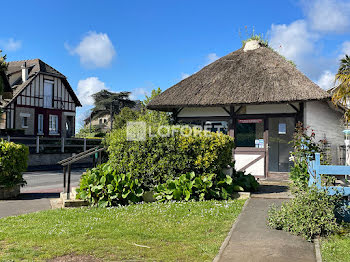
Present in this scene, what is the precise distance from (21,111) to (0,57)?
→ 11.3 meters

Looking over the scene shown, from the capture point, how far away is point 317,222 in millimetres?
5609

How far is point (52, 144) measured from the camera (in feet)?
84.6

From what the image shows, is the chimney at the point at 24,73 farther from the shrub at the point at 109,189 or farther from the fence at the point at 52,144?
the shrub at the point at 109,189

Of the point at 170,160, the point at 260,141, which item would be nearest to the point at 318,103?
the point at 260,141

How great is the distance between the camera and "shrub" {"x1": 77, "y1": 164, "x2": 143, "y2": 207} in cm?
847

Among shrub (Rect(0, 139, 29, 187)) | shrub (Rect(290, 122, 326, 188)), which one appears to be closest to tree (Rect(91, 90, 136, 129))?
shrub (Rect(0, 139, 29, 187))

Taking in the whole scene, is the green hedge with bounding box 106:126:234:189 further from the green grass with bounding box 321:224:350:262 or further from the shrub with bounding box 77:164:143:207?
the green grass with bounding box 321:224:350:262

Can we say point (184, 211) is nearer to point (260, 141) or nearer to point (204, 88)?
point (260, 141)

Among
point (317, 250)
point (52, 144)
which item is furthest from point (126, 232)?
point (52, 144)

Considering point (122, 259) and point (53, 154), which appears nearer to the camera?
point (122, 259)

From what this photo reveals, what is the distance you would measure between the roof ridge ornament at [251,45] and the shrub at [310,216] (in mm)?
12113

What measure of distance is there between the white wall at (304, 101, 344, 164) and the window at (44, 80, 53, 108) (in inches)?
1035

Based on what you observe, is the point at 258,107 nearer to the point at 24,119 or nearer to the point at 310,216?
the point at 310,216

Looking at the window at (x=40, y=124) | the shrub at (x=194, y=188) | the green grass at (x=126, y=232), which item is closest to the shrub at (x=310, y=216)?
the green grass at (x=126, y=232)
